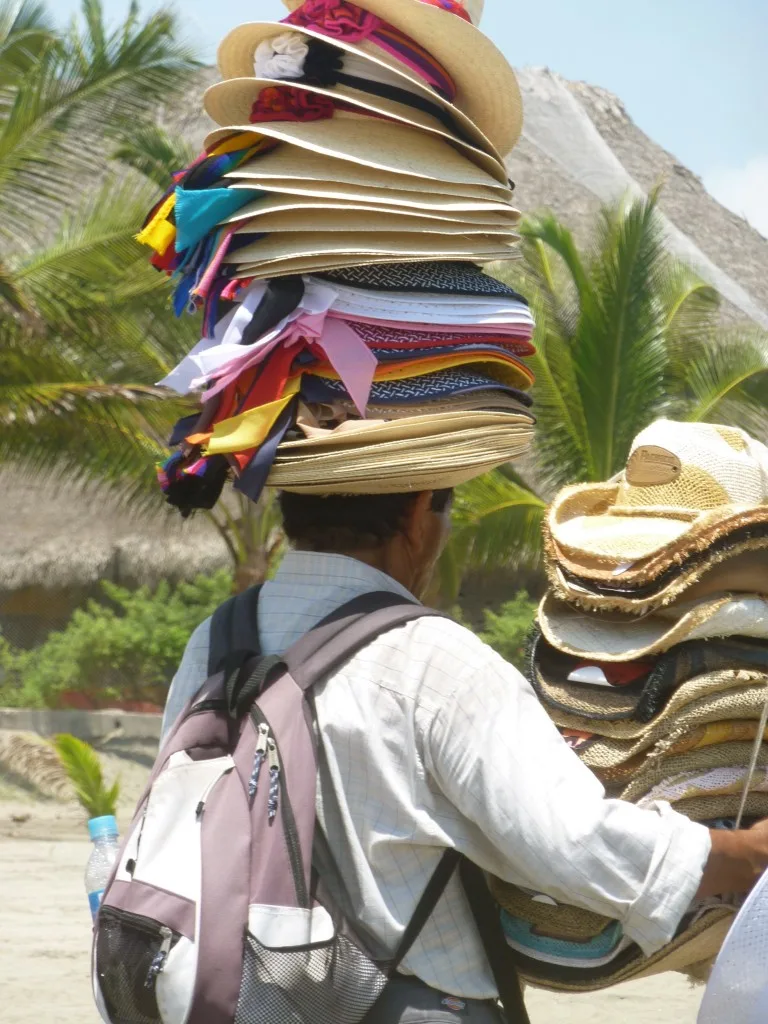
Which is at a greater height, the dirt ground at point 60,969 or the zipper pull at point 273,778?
the zipper pull at point 273,778

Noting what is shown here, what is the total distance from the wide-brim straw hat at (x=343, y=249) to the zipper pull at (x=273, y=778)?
2.43ft

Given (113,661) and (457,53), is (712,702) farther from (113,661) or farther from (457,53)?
(113,661)

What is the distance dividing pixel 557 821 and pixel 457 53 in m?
1.21

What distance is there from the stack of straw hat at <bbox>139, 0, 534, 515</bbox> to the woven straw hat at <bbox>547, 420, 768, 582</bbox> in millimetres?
204

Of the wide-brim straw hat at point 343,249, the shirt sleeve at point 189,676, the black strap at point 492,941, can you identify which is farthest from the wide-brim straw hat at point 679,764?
the wide-brim straw hat at point 343,249

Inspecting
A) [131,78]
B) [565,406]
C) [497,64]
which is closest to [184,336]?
[131,78]

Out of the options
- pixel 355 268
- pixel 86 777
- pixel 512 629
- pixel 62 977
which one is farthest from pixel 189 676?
pixel 512 629

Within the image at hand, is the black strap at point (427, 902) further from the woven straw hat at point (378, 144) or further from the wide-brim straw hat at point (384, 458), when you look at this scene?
the woven straw hat at point (378, 144)

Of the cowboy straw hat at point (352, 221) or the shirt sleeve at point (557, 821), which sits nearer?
the shirt sleeve at point (557, 821)

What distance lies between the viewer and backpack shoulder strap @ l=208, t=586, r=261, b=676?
6.35 feet

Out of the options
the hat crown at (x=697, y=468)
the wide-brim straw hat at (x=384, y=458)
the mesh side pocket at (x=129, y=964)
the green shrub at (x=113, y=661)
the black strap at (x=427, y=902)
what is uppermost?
the hat crown at (x=697, y=468)

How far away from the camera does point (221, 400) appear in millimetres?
2096

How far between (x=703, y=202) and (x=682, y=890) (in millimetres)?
25511

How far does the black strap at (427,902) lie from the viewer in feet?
5.67
